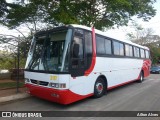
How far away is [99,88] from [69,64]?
2.66 metres

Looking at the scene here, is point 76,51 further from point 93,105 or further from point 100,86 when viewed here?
point 100,86

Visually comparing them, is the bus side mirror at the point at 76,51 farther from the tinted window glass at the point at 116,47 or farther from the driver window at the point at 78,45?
the tinted window glass at the point at 116,47

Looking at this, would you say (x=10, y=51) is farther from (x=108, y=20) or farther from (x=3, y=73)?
(x=108, y=20)

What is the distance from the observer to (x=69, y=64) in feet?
19.9

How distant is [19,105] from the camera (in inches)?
270

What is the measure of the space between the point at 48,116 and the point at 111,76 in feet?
14.4

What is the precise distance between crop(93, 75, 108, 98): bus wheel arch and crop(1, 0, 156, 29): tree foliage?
370 cm

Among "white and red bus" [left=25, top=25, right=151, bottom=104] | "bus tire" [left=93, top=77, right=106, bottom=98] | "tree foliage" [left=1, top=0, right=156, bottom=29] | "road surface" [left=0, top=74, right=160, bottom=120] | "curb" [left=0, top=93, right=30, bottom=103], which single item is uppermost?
"tree foliage" [left=1, top=0, right=156, bottom=29]

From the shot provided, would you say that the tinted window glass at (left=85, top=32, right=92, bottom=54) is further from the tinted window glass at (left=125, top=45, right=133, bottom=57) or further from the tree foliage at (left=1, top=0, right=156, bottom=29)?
the tinted window glass at (left=125, top=45, right=133, bottom=57)

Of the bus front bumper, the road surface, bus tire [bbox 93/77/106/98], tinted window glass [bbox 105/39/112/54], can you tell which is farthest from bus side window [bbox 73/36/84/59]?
tinted window glass [bbox 105/39/112/54]

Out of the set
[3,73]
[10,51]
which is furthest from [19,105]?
[3,73]

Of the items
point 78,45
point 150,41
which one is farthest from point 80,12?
point 150,41

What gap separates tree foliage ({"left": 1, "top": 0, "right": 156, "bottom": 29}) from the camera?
10.4 m

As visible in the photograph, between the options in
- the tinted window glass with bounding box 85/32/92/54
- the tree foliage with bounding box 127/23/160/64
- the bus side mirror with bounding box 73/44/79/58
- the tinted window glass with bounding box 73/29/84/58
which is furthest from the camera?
the tree foliage with bounding box 127/23/160/64
